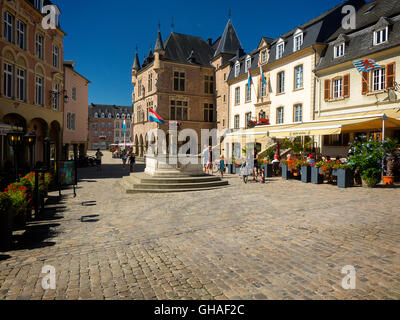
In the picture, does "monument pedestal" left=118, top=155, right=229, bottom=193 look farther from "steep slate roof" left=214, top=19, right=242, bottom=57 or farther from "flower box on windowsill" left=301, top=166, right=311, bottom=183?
"steep slate roof" left=214, top=19, right=242, bottom=57

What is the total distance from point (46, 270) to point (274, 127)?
15520mm

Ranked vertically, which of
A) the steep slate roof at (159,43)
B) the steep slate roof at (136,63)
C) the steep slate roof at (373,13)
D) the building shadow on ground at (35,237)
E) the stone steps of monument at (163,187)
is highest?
the steep slate roof at (136,63)

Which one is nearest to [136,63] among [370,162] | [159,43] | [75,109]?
[159,43]

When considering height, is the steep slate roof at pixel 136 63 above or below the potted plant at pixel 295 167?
above

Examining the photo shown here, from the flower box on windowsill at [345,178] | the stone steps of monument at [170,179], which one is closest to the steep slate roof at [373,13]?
the flower box on windowsill at [345,178]

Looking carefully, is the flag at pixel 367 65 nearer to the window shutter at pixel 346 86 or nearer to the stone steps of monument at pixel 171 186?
the window shutter at pixel 346 86

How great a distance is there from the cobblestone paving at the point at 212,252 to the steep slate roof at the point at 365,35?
12.4 m

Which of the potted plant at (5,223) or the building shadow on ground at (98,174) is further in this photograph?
the building shadow on ground at (98,174)

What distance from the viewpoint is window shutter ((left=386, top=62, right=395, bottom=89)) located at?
15555mm

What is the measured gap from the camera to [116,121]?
97.4 meters

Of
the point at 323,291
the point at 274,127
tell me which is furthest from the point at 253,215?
the point at 274,127

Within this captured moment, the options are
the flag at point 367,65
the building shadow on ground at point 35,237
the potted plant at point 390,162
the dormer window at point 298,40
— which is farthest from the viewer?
the dormer window at point 298,40

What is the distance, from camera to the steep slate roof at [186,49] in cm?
3734

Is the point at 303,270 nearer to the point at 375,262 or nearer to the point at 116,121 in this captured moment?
the point at 375,262
